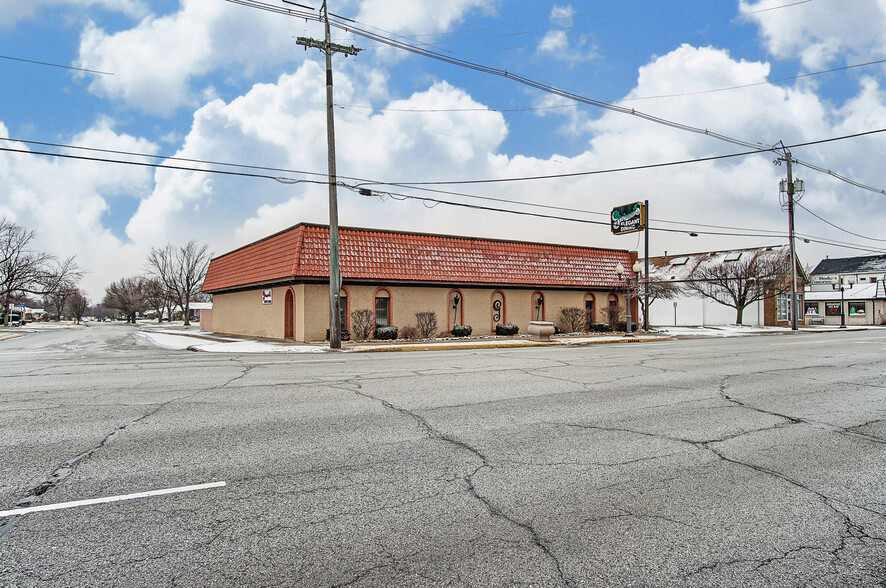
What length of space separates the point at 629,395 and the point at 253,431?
6.10 meters

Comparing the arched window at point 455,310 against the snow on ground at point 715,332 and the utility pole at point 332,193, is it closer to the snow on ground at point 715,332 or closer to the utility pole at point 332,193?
the utility pole at point 332,193

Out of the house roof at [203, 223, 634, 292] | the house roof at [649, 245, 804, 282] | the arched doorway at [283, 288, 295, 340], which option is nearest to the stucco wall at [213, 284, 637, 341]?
the arched doorway at [283, 288, 295, 340]

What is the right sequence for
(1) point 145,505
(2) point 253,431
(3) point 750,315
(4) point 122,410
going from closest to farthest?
1. (1) point 145,505
2. (2) point 253,431
3. (4) point 122,410
4. (3) point 750,315

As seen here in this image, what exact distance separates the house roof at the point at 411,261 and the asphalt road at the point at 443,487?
607 inches

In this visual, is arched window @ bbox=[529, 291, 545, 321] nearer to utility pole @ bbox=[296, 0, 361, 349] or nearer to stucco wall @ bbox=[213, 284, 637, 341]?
stucco wall @ bbox=[213, 284, 637, 341]

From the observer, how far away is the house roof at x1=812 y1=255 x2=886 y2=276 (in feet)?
286

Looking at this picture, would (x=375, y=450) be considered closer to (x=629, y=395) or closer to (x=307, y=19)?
(x=629, y=395)

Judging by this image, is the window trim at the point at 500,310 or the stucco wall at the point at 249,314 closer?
the stucco wall at the point at 249,314

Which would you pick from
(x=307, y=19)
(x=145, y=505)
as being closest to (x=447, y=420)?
(x=145, y=505)

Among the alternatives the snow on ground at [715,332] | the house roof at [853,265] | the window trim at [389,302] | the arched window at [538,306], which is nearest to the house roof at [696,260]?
the snow on ground at [715,332]

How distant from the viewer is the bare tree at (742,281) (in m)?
37.8

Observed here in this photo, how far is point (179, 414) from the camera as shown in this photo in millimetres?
6871

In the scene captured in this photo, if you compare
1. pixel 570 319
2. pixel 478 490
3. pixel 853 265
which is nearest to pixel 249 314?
pixel 570 319

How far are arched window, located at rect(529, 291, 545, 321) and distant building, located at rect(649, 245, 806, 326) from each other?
17057mm
